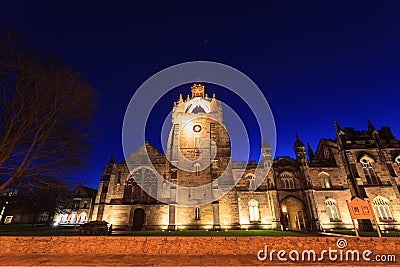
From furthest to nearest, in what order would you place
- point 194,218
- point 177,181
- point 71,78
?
point 177,181 → point 194,218 → point 71,78

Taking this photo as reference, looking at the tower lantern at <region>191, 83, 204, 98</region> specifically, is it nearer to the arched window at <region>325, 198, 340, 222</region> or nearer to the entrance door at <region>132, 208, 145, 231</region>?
the entrance door at <region>132, 208, 145, 231</region>

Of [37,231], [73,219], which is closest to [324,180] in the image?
[37,231]

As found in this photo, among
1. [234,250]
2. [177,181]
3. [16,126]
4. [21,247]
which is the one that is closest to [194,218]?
[177,181]

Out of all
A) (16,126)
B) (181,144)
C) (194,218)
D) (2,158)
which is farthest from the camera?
(181,144)

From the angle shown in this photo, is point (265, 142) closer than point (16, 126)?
No

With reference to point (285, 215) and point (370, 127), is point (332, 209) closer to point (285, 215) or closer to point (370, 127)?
point (285, 215)

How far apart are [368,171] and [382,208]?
4683 millimetres

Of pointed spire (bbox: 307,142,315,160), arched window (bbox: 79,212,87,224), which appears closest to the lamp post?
pointed spire (bbox: 307,142,315,160)

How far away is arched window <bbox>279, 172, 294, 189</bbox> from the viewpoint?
27.2 metres

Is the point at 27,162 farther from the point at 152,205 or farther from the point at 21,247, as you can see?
the point at 152,205

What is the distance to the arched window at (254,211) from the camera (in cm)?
2486

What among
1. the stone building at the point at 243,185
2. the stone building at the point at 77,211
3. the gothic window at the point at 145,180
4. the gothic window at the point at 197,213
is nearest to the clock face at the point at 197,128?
the stone building at the point at 243,185

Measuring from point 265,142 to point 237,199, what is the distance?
33.3ft

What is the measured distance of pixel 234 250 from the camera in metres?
8.46
